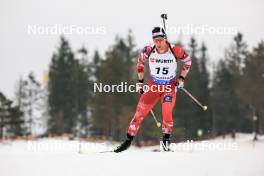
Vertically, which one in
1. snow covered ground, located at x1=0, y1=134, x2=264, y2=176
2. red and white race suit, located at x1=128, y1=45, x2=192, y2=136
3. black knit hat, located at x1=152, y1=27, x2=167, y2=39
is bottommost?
snow covered ground, located at x1=0, y1=134, x2=264, y2=176

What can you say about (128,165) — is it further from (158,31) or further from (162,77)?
(158,31)

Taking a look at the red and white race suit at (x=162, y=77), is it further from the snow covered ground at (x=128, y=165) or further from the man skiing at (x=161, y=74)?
the snow covered ground at (x=128, y=165)

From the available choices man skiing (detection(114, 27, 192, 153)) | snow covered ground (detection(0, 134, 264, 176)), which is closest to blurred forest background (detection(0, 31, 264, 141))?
snow covered ground (detection(0, 134, 264, 176))

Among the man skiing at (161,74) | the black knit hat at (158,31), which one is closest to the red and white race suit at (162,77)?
the man skiing at (161,74)

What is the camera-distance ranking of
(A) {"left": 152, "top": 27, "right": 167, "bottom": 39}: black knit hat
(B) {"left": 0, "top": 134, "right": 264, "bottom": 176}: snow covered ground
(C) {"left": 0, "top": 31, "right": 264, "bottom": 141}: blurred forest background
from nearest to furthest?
(A) {"left": 152, "top": 27, "right": 167, "bottom": 39}: black knit hat < (B) {"left": 0, "top": 134, "right": 264, "bottom": 176}: snow covered ground < (C) {"left": 0, "top": 31, "right": 264, "bottom": 141}: blurred forest background

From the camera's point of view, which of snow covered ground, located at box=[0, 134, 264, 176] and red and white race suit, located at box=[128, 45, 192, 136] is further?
snow covered ground, located at box=[0, 134, 264, 176]

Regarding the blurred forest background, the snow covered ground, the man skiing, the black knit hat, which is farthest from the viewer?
the blurred forest background

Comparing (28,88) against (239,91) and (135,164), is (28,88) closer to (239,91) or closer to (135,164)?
(239,91)

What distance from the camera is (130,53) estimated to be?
4550cm

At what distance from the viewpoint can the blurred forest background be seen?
116ft

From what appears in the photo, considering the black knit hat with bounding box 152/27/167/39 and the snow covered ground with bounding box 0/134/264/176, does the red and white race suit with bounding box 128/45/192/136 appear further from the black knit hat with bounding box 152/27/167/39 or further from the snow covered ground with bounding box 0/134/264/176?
the snow covered ground with bounding box 0/134/264/176

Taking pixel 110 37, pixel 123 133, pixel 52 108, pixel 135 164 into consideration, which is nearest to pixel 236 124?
pixel 123 133

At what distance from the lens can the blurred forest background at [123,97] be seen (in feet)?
116

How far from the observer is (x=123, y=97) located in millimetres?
36156
